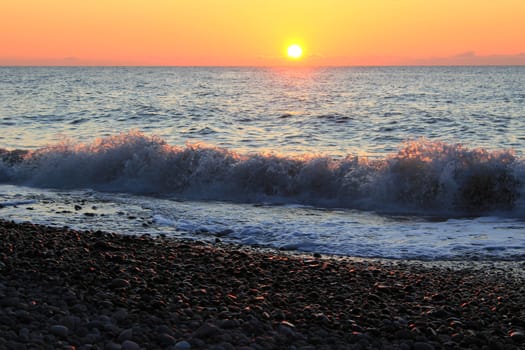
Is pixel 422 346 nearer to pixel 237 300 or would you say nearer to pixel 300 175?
pixel 237 300

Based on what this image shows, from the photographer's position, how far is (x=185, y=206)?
12539 mm

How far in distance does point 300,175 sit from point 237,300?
27.9 ft

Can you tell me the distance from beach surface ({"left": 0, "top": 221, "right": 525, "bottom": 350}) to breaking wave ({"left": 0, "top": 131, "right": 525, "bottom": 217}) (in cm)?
478

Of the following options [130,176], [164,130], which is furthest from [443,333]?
[164,130]

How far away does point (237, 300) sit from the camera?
581cm

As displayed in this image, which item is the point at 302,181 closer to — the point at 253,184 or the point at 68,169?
the point at 253,184

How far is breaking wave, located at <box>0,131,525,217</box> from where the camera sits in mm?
12812

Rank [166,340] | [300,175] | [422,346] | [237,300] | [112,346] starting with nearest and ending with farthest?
[112,346]
[166,340]
[422,346]
[237,300]
[300,175]

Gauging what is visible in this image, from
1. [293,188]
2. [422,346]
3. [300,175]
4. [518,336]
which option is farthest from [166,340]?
[300,175]

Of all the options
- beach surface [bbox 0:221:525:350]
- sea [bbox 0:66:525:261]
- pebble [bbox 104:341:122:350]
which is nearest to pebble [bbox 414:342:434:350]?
beach surface [bbox 0:221:525:350]

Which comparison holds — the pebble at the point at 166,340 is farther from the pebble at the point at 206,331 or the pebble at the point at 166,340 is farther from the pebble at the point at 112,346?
the pebble at the point at 112,346

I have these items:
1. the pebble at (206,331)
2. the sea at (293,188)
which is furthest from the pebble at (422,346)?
the sea at (293,188)

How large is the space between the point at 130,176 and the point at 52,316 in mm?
10732

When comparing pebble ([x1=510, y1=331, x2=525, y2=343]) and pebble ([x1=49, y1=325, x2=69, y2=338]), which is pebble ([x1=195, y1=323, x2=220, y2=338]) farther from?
pebble ([x1=510, y1=331, x2=525, y2=343])
